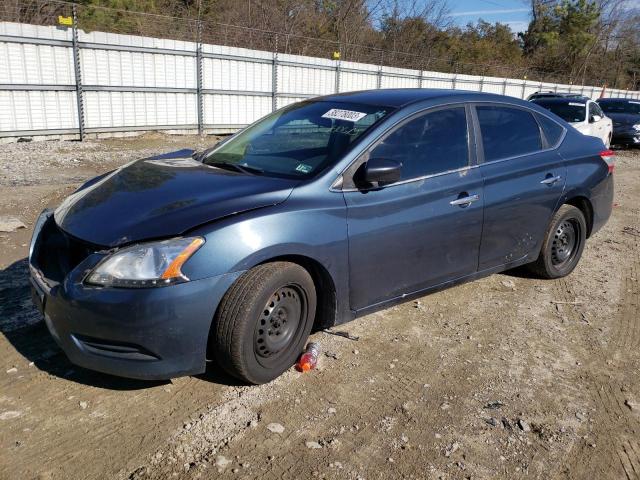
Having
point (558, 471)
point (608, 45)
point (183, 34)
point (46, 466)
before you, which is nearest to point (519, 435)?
point (558, 471)

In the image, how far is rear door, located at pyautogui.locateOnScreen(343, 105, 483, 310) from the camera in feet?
11.5

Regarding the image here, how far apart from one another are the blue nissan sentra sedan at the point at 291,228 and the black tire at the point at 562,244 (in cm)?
5

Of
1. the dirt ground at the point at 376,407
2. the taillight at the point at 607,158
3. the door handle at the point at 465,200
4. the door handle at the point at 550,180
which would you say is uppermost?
the taillight at the point at 607,158

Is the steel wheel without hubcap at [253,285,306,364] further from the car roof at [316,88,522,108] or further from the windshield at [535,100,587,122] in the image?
the windshield at [535,100,587,122]

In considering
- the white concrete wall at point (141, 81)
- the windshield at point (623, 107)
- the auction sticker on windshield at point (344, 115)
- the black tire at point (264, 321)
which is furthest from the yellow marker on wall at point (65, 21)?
the windshield at point (623, 107)

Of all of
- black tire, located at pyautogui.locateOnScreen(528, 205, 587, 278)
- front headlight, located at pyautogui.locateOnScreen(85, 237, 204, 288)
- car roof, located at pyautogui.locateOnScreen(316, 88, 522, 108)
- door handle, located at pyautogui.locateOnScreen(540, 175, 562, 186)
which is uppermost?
car roof, located at pyautogui.locateOnScreen(316, 88, 522, 108)

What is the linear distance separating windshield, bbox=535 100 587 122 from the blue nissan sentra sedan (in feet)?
30.1

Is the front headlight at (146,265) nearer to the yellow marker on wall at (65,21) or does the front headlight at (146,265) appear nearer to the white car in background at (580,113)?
the yellow marker on wall at (65,21)

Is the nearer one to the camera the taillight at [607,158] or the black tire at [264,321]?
the black tire at [264,321]

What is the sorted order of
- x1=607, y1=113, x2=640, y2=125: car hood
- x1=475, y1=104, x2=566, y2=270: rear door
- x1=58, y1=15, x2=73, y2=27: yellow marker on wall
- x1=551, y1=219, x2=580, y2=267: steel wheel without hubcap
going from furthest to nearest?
x1=607, y1=113, x2=640, y2=125: car hood < x1=58, y1=15, x2=73, y2=27: yellow marker on wall < x1=551, y1=219, x2=580, y2=267: steel wheel without hubcap < x1=475, y1=104, x2=566, y2=270: rear door

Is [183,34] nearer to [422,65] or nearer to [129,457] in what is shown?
[422,65]

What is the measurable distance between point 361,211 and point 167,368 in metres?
1.45

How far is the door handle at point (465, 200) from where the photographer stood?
3.98 meters

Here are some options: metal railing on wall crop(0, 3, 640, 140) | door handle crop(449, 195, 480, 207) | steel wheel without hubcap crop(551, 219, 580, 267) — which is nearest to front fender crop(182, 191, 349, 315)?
door handle crop(449, 195, 480, 207)
